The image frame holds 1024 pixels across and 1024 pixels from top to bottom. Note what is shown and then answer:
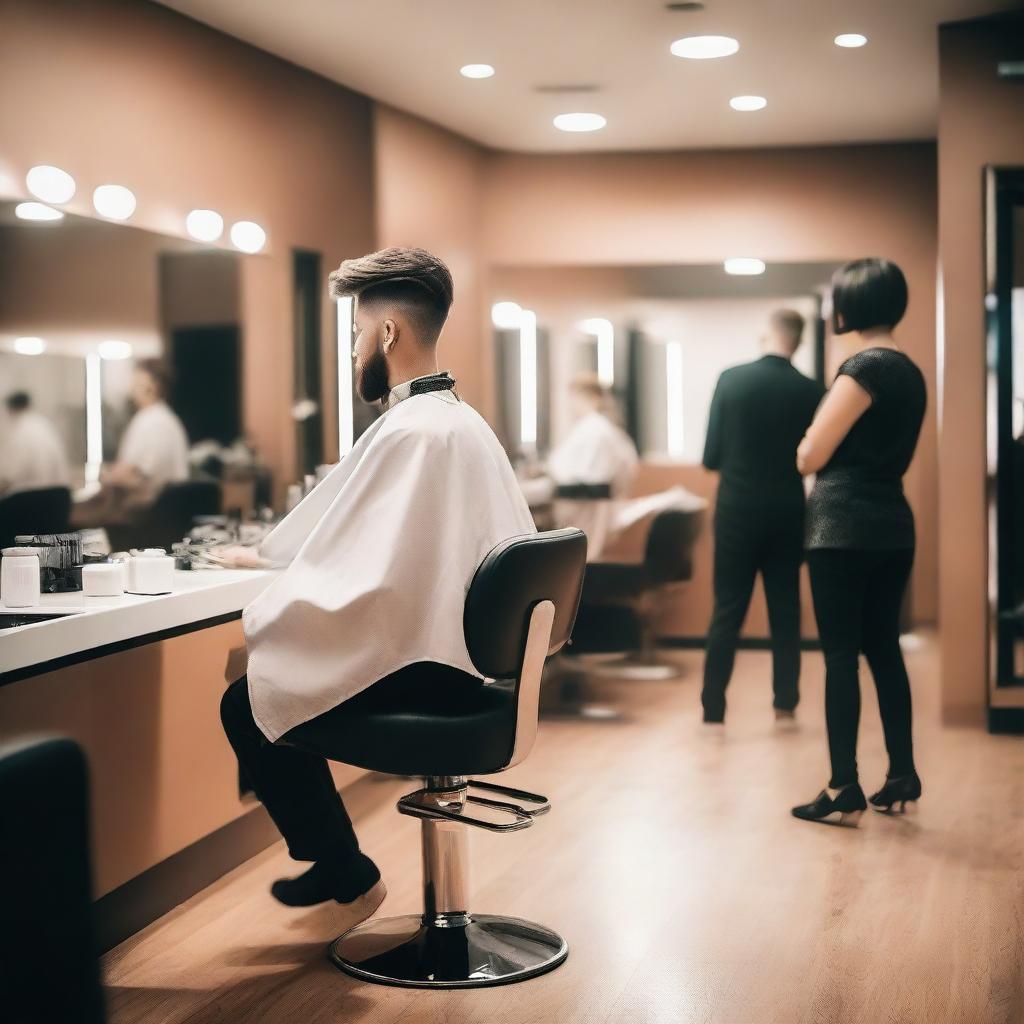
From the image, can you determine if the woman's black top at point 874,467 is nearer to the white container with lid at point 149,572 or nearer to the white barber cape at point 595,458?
the white container with lid at point 149,572

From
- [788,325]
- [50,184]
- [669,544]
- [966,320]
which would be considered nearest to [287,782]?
[50,184]

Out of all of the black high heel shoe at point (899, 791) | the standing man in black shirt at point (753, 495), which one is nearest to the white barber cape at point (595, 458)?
the standing man in black shirt at point (753, 495)

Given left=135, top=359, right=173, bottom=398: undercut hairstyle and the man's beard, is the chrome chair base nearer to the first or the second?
the man's beard

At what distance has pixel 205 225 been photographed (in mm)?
4402

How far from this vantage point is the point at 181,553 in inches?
140

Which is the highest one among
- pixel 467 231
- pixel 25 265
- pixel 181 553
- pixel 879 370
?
pixel 467 231

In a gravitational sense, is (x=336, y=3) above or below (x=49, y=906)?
above

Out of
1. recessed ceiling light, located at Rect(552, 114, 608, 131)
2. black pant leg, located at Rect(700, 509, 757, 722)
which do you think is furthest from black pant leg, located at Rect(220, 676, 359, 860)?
recessed ceiling light, located at Rect(552, 114, 608, 131)

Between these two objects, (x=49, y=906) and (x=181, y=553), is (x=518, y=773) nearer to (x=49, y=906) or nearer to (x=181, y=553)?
(x=181, y=553)

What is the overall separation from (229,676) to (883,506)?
161 centimetres

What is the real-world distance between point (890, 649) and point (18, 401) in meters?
2.22

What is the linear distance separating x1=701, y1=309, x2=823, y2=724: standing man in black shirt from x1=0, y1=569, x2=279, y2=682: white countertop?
6.71ft

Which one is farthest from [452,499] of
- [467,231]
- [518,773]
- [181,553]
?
[467,231]

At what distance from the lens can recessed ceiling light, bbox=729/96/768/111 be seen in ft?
18.9
